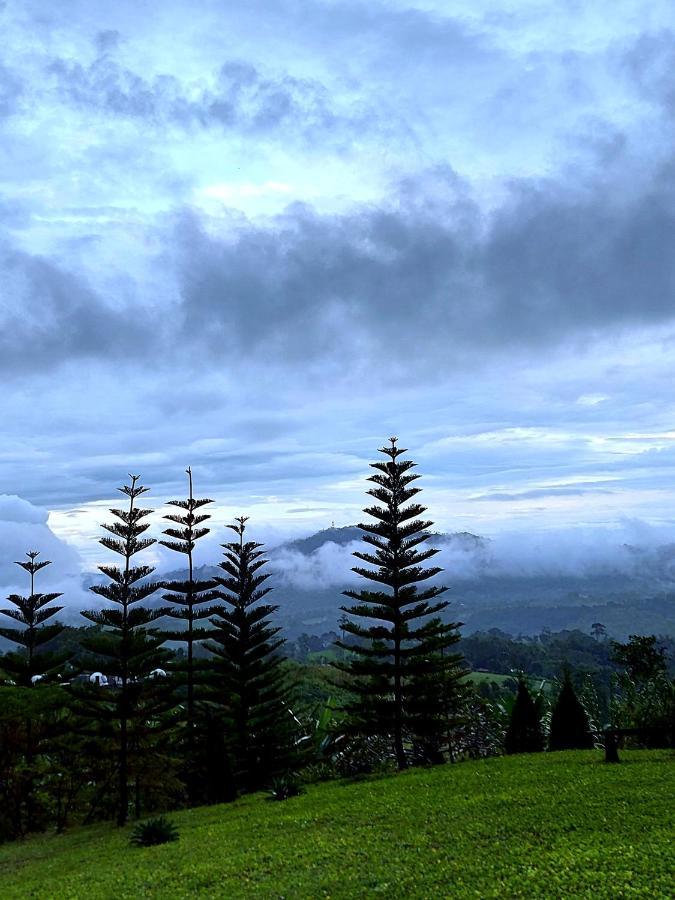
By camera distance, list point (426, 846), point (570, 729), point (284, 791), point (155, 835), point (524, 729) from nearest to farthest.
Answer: point (426, 846) < point (155, 835) < point (284, 791) < point (570, 729) < point (524, 729)

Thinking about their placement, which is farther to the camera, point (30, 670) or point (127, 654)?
point (30, 670)

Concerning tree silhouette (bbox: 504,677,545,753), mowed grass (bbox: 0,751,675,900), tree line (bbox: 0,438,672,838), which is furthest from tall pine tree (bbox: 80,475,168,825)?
tree silhouette (bbox: 504,677,545,753)

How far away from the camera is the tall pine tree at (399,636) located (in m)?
22.9

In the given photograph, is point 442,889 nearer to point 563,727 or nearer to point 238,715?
point 563,727

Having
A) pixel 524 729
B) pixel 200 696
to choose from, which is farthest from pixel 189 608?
pixel 524 729

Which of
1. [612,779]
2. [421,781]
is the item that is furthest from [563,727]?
[612,779]

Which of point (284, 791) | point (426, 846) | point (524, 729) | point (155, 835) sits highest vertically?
point (426, 846)

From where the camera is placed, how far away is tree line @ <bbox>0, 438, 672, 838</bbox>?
21.6 m

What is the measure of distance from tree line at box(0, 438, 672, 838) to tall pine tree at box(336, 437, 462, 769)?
5 centimetres

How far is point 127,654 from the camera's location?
21438 mm

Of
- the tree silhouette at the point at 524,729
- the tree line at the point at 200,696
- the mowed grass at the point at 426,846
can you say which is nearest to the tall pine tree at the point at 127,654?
the tree line at the point at 200,696

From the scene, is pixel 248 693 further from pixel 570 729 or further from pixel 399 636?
pixel 570 729

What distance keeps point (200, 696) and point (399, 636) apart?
8.44 m

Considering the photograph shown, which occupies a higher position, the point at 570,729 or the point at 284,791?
the point at 570,729
